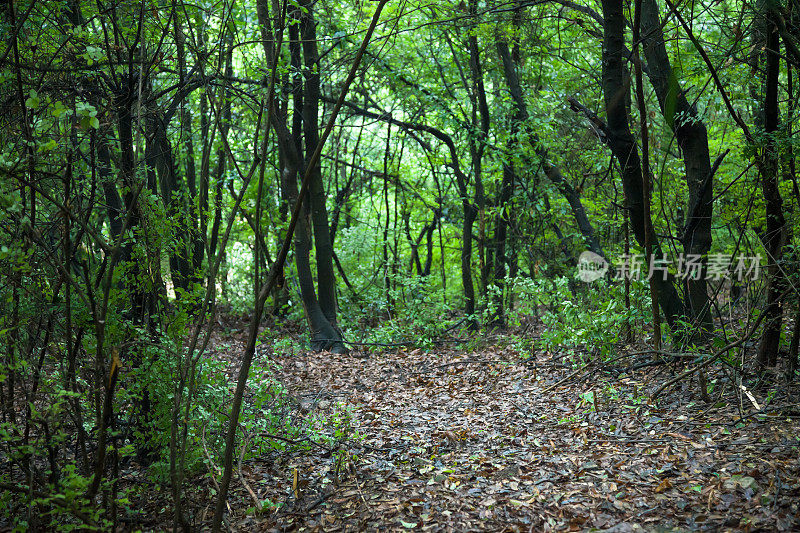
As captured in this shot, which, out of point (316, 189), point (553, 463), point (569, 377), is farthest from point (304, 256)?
point (553, 463)

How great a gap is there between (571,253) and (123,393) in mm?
8823

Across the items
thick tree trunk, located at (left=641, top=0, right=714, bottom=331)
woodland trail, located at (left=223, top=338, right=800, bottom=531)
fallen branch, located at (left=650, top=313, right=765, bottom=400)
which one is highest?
thick tree trunk, located at (left=641, top=0, right=714, bottom=331)

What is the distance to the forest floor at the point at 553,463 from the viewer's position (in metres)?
3.54

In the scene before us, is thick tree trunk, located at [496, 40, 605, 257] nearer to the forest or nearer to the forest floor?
the forest

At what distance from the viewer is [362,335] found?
9.77 m

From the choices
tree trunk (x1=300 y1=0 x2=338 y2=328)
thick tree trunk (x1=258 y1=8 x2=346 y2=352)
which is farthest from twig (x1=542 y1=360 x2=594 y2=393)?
tree trunk (x1=300 y1=0 x2=338 y2=328)

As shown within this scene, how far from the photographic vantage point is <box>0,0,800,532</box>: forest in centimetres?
333

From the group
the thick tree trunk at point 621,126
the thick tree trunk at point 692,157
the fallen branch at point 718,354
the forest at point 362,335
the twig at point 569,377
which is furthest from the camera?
the twig at point 569,377

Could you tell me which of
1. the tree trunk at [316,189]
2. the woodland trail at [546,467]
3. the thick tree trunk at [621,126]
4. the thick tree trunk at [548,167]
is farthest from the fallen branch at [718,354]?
the tree trunk at [316,189]

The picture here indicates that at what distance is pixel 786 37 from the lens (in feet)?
14.5

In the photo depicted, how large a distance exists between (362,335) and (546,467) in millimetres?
5680

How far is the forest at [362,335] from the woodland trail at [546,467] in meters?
0.02

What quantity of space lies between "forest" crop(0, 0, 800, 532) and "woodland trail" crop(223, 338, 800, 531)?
0.02 m

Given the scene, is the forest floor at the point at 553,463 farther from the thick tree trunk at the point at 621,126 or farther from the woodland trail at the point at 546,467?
the thick tree trunk at the point at 621,126
